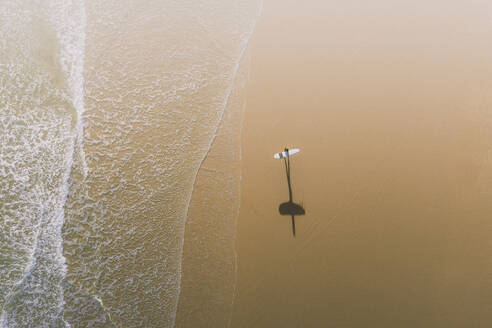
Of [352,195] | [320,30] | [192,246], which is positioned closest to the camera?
[192,246]

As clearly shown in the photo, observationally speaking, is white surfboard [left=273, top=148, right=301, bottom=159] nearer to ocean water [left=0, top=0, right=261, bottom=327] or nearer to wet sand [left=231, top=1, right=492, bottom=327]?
wet sand [left=231, top=1, right=492, bottom=327]

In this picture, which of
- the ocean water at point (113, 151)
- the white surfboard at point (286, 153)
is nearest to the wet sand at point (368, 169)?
the white surfboard at point (286, 153)

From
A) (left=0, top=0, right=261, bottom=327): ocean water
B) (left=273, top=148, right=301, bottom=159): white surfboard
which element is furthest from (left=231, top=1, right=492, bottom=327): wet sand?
(left=0, top=0, right=261, bottom=327): ocean water

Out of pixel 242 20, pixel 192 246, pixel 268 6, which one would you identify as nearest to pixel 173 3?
pixel 242 20

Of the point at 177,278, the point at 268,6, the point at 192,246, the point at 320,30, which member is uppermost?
the point at 268,6

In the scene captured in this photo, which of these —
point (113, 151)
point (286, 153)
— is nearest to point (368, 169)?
point (286, 153)

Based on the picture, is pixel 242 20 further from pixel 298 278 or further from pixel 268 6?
pixel 298 278
